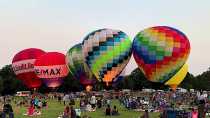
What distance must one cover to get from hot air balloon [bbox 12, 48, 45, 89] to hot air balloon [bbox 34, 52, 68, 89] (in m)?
1.89

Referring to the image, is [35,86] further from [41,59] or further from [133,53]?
[133,53]

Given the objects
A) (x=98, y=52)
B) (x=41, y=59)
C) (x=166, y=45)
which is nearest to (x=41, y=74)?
(x=41, y=59)

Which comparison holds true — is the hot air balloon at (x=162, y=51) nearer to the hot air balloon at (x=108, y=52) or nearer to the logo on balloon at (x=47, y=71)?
the hot air balloon at (x=108, y=52)

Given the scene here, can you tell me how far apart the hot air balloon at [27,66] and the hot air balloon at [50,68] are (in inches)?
74.4

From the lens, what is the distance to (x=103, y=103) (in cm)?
4131

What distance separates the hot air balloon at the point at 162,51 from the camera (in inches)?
1638

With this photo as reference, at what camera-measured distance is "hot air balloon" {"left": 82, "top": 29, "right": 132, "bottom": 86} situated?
44.9 m

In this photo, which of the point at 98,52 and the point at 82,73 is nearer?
the point at 98,52

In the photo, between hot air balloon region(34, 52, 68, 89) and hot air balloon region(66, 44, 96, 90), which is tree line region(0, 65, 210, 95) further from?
hot air balloon region(66, 44, 96, 90)

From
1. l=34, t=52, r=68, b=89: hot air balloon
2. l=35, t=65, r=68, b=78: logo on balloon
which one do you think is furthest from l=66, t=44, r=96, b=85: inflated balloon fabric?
l=34, t=52, r=68, b=89: hot air balloon

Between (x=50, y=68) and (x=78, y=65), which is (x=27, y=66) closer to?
(x=50, y=68)

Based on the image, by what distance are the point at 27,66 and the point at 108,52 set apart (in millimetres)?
28088

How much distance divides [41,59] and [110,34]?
2584 cm

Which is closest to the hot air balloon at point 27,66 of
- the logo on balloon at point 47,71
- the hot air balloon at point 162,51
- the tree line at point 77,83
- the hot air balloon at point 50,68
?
the hot air balloon at point 50,68
